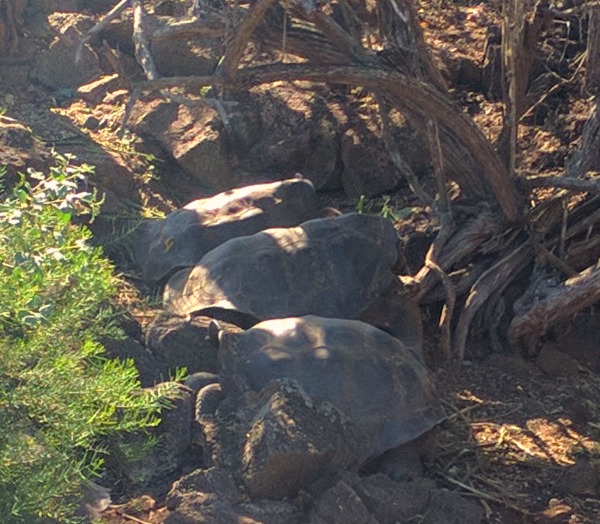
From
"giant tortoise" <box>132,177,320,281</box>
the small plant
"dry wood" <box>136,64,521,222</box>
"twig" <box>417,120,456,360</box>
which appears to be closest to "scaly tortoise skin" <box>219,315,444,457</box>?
"twig" <box>417,120,456,360</box>

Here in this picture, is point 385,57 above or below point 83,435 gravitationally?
above

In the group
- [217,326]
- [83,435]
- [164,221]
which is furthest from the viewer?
[164,221]

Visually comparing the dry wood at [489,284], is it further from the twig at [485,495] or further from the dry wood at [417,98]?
the twig at [485,495]

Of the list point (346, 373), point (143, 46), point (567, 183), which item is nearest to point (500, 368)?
point (567, 183)

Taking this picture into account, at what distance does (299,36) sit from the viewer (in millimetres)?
4277

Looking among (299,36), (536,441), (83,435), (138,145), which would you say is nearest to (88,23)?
(138,145)

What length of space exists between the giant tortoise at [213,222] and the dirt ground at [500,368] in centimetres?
27

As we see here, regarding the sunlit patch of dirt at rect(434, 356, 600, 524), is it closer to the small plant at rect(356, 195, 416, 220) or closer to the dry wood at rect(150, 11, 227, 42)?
the small plant at rect(356, 195, 416, 220)

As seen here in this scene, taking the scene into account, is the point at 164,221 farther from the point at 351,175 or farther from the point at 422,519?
the point at 422,519

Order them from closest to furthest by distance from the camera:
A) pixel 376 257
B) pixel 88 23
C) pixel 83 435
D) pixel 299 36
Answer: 1. pixel 83 435
2. pixel 299 36
3. pixel 376 257
4. pixel 88 23

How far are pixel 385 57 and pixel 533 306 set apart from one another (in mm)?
1292

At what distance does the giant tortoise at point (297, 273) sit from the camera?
4.37 meters

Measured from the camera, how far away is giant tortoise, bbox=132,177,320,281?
190 inches

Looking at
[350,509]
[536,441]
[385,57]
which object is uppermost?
[385,57]
